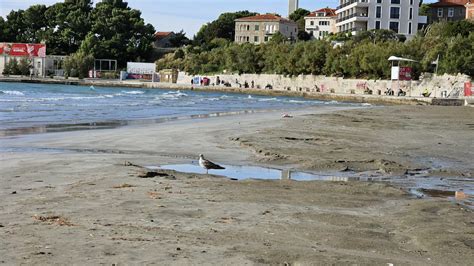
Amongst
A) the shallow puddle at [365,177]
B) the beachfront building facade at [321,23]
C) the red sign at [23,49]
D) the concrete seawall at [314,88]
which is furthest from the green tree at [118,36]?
the shallow puddle at [365,177]

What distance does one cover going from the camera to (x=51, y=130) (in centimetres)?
2378

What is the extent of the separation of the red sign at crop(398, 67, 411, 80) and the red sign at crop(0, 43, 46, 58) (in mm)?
77382

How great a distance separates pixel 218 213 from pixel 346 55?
83607 mm

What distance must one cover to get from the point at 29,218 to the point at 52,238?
1.16 m

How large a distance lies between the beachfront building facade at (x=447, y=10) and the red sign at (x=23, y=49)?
74.9 m

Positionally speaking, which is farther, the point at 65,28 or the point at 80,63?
the point at 65,28

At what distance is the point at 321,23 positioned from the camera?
149875 millimetres

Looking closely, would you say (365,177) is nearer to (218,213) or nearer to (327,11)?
(218,213)

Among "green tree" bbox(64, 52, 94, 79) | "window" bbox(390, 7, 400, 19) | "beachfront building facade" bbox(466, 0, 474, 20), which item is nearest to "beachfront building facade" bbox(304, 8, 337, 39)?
"window" bbox(390, 7, 400, 19)

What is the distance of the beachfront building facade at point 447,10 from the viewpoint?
126 meters

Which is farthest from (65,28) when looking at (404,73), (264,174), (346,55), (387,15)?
(264,174)

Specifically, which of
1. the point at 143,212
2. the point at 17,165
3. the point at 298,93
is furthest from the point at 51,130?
the point at 298,93

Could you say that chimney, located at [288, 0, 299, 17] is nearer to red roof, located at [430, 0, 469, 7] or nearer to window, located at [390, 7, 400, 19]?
red roof, located at [430, 0, 469, 7]

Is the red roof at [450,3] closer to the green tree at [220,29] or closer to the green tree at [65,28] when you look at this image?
the green tree at [220,29]
